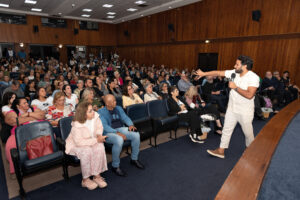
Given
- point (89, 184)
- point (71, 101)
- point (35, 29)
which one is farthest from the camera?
point (35, 29)

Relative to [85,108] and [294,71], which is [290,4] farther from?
[85,108]

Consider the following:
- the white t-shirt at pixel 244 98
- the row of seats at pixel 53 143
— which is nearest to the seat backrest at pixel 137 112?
the row of seats at pixel 53 143

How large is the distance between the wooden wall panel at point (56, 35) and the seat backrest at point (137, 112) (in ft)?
49.8

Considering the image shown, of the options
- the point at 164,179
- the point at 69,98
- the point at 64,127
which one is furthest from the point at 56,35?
the point at 164,179

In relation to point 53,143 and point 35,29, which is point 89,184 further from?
point 35,29

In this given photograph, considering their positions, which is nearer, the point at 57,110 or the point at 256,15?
the point at 57,110

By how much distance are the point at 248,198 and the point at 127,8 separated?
46.9 feet

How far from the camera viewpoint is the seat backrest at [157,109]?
4.17 m

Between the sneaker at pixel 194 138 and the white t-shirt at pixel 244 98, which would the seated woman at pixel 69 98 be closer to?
the sneaker at pixel 194 138

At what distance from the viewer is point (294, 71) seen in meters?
8.07

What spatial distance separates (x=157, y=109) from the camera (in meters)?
4.30

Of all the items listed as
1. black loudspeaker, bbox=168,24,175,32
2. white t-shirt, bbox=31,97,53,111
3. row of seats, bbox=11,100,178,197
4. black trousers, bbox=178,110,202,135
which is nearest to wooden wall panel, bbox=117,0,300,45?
black loudspeaker, bbox=168,24,175,32

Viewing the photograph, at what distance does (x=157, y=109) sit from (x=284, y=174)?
101 inches

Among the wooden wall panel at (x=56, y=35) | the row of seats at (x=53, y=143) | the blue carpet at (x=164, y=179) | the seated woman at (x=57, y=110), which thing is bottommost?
the blue carpet at (x=164, y=179)
